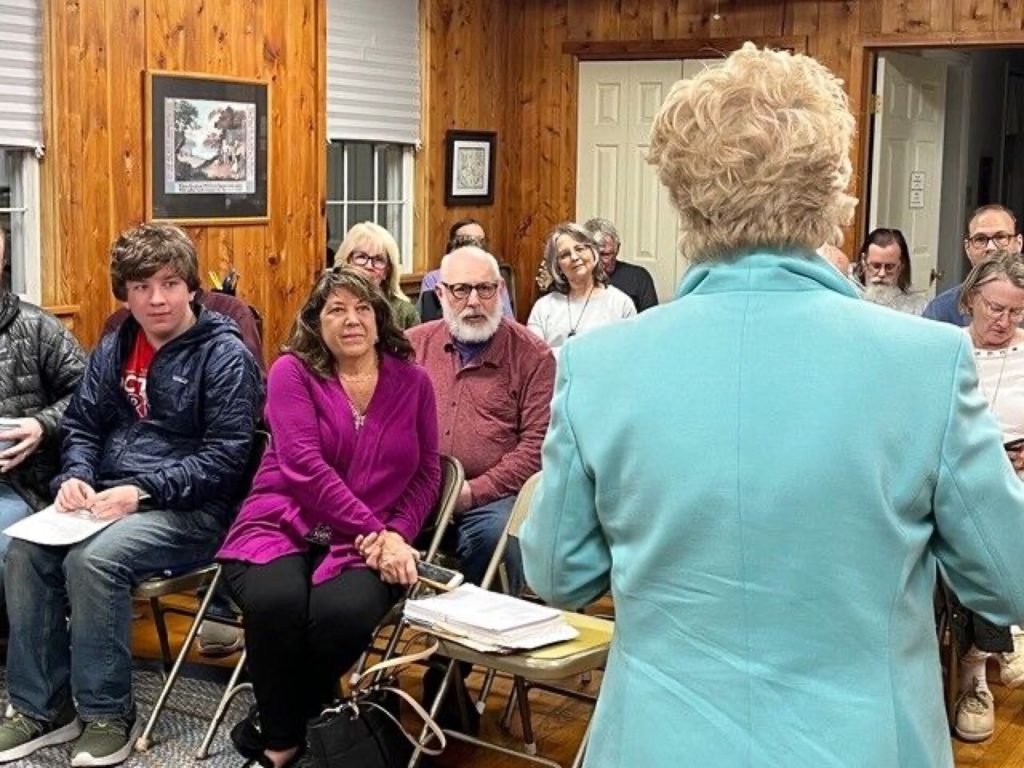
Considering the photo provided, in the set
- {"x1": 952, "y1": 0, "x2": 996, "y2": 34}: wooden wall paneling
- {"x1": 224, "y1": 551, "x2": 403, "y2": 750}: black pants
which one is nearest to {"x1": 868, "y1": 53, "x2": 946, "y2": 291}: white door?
{"x1": 952, "y1": 0, "x2": 996, "y2": 34}: wooden wall paneling

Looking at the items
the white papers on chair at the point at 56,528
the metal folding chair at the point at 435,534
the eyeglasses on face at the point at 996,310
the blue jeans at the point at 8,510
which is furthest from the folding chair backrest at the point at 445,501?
the eyeglasses on face at the point at 996,310

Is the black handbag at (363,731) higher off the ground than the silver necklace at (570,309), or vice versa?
the silver necklace at (570,309)

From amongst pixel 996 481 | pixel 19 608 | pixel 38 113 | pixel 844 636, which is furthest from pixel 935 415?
pixel 38 113

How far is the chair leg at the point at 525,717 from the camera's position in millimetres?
3381

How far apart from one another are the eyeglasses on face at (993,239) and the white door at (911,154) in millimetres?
2029

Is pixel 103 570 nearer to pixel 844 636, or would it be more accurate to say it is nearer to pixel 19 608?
pixel 19 608

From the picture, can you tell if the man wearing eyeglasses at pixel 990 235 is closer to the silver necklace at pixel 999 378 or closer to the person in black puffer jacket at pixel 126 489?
the silver necklace at pixel 999 378

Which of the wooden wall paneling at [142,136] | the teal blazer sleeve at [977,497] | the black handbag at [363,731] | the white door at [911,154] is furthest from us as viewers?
the white door at [911,154]

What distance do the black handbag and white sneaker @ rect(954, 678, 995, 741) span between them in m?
1.57

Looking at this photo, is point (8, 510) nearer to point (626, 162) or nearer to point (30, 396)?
point (30, 396)

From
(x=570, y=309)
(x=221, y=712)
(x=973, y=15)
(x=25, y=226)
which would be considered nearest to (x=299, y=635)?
(x=221, y=712)

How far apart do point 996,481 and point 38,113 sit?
4266 millimetres

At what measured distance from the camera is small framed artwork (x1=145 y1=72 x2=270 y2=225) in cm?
530

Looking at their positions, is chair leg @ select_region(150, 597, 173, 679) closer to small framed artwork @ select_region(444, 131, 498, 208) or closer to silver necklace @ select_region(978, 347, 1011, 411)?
silver necklace @ select_region(978, 347, 1011, 411)
